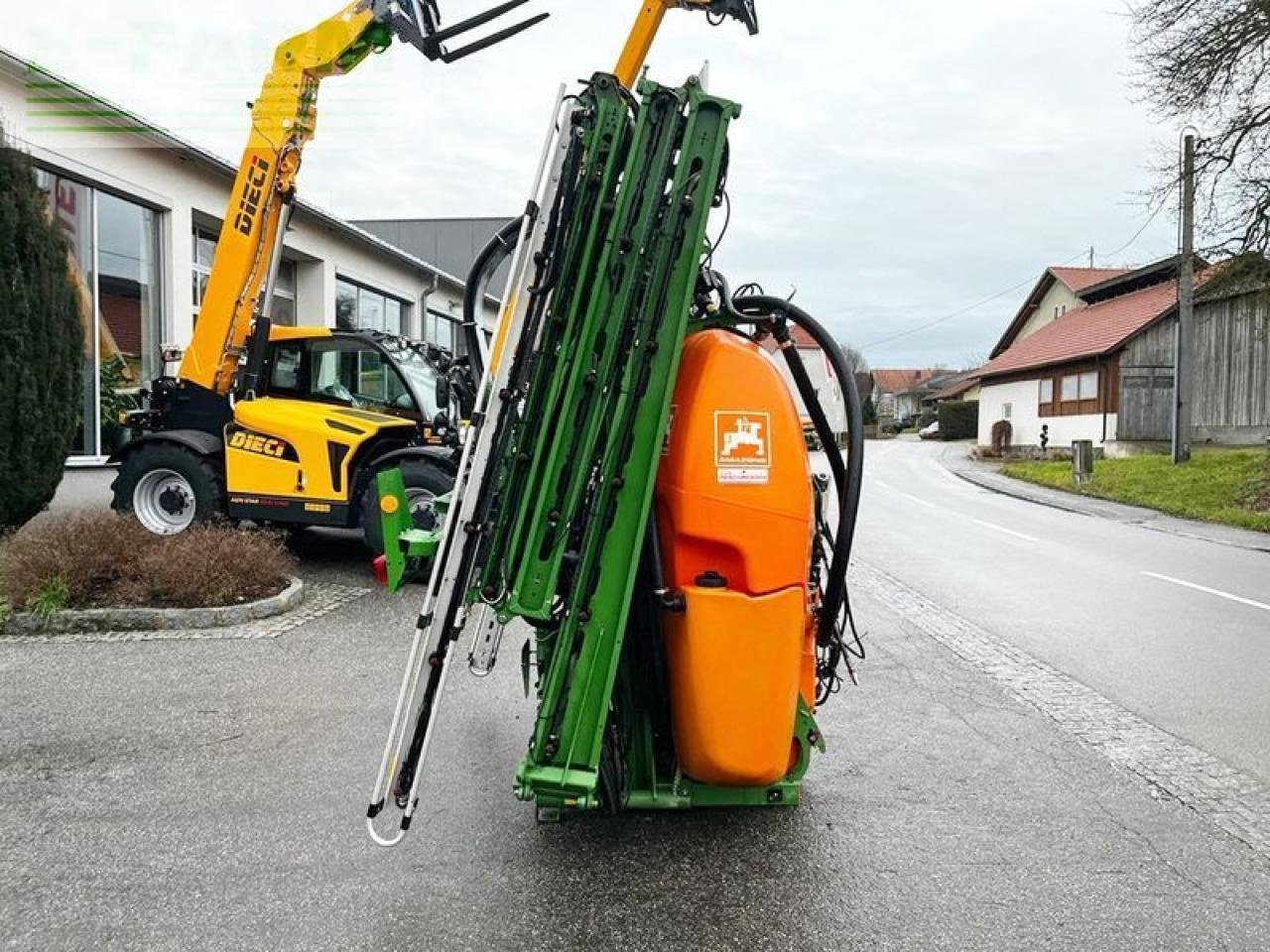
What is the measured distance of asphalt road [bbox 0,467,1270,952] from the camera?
9.52ft

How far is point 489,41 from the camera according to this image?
6723 mm

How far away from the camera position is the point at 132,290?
12.6m

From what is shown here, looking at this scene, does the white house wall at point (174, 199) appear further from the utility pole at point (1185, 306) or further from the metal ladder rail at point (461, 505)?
the utility pole at point (1185, 306)

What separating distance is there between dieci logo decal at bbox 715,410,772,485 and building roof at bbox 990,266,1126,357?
41173mm

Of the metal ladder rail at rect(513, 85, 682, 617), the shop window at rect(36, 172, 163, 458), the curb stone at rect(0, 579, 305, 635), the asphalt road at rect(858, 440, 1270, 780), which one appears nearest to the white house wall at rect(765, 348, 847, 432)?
the metal ladder rail at rect(513, 85, 682, 617)

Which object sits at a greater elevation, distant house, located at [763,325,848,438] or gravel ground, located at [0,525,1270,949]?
distant house, located at [763,325,848,438]

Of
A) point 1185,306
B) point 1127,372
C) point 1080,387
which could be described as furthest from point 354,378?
point 1080,387

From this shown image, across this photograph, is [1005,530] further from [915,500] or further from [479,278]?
[479,278]

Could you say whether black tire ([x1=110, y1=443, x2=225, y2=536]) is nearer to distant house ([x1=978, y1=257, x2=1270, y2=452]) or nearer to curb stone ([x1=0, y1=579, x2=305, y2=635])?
curb stone ([x1=0, y1=579, x2=305, y2=635])

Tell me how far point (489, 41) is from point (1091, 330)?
3450 cm

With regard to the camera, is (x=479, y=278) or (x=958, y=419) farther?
(x=958, y=419)

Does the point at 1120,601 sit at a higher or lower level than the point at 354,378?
lower

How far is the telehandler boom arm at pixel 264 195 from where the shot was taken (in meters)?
8.25

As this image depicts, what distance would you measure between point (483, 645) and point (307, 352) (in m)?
5.85
